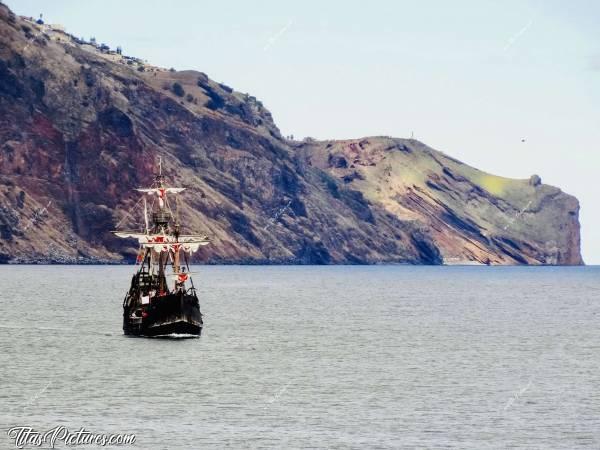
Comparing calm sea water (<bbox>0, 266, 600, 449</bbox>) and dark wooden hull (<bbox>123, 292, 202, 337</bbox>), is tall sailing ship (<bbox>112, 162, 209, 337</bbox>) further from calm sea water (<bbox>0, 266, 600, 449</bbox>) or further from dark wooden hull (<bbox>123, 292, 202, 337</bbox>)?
calm sea water (<bbox>0, 266, 600, 449</bbox>)

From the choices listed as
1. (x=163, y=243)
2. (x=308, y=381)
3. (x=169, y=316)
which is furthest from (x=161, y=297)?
(x=308, y=381)

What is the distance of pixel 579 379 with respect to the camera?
7862cm

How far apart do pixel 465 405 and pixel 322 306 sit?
318 ft

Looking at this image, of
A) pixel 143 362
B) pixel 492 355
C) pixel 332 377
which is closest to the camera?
pixel 332 377

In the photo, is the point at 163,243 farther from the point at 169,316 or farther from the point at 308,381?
the point at 308,381

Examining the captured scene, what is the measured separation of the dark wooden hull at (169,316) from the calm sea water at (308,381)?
1.60 metres

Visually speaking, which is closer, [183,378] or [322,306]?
[183,378]

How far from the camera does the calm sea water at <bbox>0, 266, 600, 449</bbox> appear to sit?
57.1 m

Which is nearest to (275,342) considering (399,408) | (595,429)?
(399,408)

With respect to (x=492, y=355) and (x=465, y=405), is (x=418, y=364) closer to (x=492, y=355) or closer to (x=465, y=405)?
(x=492, y=355)

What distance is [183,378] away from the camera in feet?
247

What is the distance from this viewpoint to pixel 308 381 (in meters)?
75.2

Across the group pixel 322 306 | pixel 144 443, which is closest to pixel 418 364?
pixel 144 443

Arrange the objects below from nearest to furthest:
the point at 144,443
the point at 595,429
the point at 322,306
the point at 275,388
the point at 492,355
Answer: the point at 144,443 < the point at 595,429 < the point at 275,388 < the point at 492,355 < the point at 322,306
